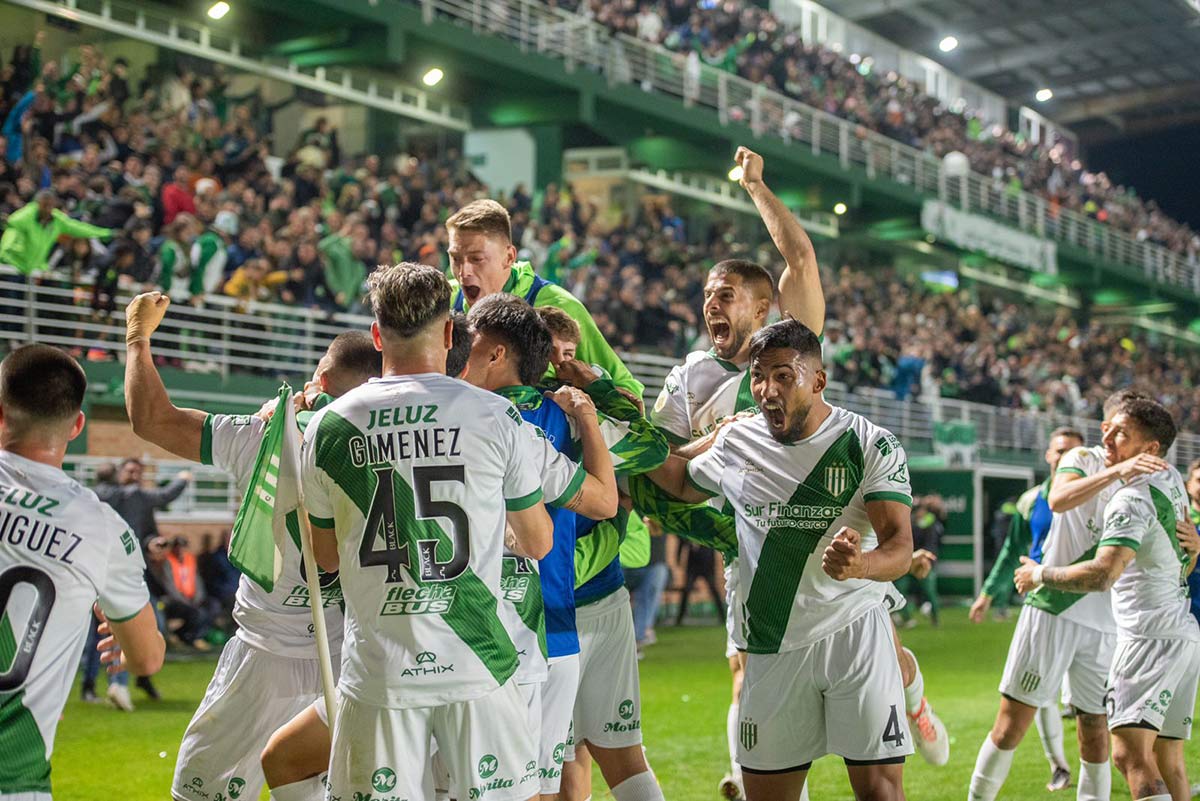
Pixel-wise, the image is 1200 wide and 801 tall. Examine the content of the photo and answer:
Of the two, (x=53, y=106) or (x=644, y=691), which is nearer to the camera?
(x=644, y=691)

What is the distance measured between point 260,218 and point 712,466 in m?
12.3

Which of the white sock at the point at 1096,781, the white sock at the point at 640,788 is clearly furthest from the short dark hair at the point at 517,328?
the white sock at the point at 1096,781

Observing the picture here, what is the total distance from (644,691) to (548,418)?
8014mm

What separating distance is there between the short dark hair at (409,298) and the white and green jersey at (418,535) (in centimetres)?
16

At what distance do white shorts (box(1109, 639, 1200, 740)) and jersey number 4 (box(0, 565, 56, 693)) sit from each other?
15.7 feet

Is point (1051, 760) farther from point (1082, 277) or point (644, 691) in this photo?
point (1082, 277)

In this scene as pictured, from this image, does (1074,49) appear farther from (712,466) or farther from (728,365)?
(712,466)

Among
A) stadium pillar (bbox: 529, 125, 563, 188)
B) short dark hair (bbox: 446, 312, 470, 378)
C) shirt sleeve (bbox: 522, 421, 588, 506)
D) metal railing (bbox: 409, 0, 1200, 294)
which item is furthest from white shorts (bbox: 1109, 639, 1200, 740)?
stadium pillar (bbox: 529, 125, 563, 188)

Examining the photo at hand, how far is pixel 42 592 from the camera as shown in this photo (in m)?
3.44

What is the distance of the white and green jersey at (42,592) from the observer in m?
3.40

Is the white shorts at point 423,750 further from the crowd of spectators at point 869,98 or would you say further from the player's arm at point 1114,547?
the crowd of spectators at point 869,98

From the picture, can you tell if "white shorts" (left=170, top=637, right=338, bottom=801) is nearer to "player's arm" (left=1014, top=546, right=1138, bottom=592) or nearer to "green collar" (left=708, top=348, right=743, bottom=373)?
"green collar" (left=708, top=348, right=743, bottom=373)

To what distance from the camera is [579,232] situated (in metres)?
22.5

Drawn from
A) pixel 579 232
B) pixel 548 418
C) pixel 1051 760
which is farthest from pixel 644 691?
pixel 579 232
